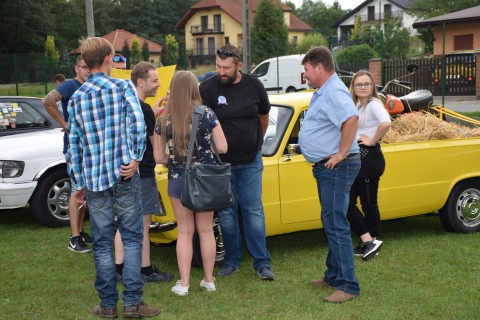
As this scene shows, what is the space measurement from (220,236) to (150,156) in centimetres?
109

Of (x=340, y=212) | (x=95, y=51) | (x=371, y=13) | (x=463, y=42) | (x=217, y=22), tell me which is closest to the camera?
(x=95, y=51)

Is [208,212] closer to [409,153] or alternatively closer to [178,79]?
[178,79]

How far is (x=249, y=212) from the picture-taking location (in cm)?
540

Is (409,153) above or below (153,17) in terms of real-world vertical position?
below

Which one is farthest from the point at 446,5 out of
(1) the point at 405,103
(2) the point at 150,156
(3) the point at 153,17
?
(3) the point at 153,17

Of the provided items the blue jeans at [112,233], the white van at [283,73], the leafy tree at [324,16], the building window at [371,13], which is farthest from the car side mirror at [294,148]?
the leafy tree at [324,16]

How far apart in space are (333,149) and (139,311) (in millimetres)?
1838

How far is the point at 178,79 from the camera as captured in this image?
15.5ft

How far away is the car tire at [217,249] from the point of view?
5.68 metres

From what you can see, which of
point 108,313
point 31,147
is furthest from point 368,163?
point 31,147

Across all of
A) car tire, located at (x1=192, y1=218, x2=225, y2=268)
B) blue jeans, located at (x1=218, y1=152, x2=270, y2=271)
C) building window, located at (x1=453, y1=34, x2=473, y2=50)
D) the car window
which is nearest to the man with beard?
blue jeans, located at (x1=218, y1=152, x2=270, y2=271)

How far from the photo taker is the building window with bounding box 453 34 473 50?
29.2 m

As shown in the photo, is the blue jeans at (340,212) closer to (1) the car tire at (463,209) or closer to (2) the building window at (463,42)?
(1) the car tire at (463,209)

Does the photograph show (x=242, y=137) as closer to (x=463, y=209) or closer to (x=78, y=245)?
(x=78, y=245)
